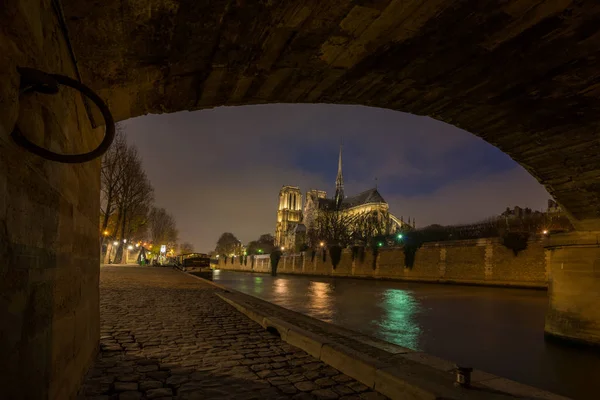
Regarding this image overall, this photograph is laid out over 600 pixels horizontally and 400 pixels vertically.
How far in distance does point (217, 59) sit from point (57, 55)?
1362 mm

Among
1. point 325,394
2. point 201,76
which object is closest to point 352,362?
point 325,394

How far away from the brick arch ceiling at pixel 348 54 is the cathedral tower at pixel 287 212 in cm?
12457

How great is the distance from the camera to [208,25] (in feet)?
9.62

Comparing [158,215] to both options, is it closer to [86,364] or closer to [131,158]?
[131,158]

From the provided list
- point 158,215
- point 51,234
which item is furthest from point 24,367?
point 158,215

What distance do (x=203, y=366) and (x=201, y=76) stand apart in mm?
3412

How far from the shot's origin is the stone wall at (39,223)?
64.6 inches

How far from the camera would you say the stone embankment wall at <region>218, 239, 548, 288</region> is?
28.1 m

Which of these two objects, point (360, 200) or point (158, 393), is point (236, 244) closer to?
point (360, 200)

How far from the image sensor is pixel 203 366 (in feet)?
15.1

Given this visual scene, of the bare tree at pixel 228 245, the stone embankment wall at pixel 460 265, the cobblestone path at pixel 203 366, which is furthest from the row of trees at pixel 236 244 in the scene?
the cobblestone path at pixel 203 366

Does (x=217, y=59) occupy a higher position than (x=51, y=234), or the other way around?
(x=217, y=59)

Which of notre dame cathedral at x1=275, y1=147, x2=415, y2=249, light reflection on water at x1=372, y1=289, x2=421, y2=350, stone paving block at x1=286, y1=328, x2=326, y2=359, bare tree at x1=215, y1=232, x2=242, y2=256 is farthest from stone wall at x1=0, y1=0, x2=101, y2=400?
bare tree at x1=215, y1=232, x2=242, y2=256

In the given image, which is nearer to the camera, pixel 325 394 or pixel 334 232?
pixel 325 394
